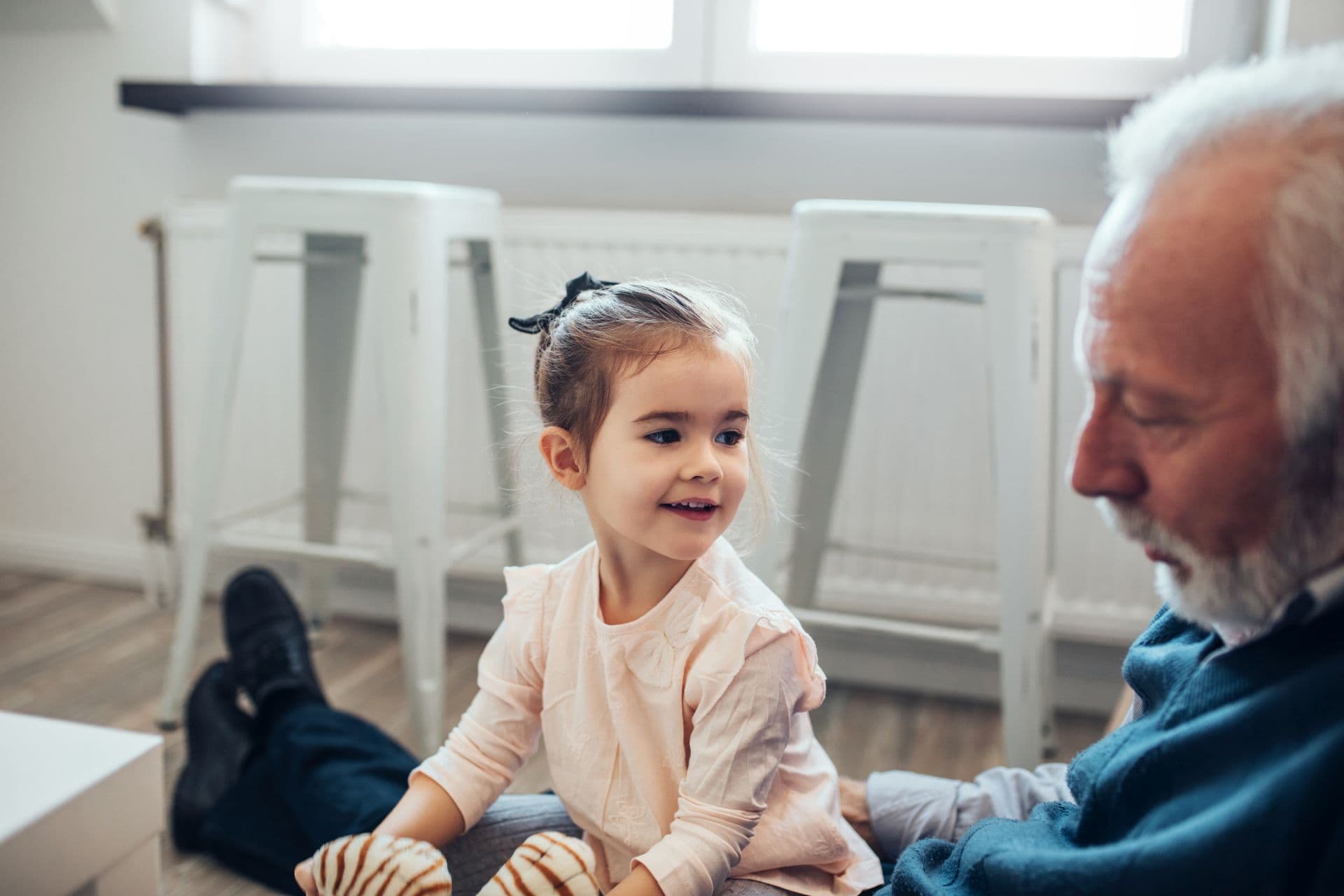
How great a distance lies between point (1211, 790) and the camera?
544 millimetres

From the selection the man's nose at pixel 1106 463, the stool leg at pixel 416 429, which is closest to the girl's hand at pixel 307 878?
the man's nose at pixel 1106 463

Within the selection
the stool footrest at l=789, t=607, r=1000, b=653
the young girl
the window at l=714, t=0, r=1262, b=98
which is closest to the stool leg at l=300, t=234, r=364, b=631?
the window at l=714, t=0, r=1262, b=98

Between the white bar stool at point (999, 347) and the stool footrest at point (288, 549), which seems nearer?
the white bar stool at point (999, 347)

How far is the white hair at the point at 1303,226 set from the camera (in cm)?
49

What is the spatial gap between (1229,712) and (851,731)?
1.28m

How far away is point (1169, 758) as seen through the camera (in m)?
0.58

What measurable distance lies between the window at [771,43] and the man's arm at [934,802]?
1059 millimetres

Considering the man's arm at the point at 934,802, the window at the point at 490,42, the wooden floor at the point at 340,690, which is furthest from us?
the window at the point at 490,42

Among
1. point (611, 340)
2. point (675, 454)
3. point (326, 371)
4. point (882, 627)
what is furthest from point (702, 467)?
point (326, 371)

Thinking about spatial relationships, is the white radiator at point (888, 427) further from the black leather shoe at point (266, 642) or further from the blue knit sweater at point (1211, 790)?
the blue knit sweater at point (1211, 790)

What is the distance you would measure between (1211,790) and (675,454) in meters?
0.43

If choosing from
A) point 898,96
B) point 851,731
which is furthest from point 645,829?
point 898,96

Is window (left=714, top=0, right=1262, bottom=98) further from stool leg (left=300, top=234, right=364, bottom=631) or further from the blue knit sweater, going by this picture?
the blue knit sweater

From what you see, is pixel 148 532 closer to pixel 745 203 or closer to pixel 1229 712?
pixel 745 203
